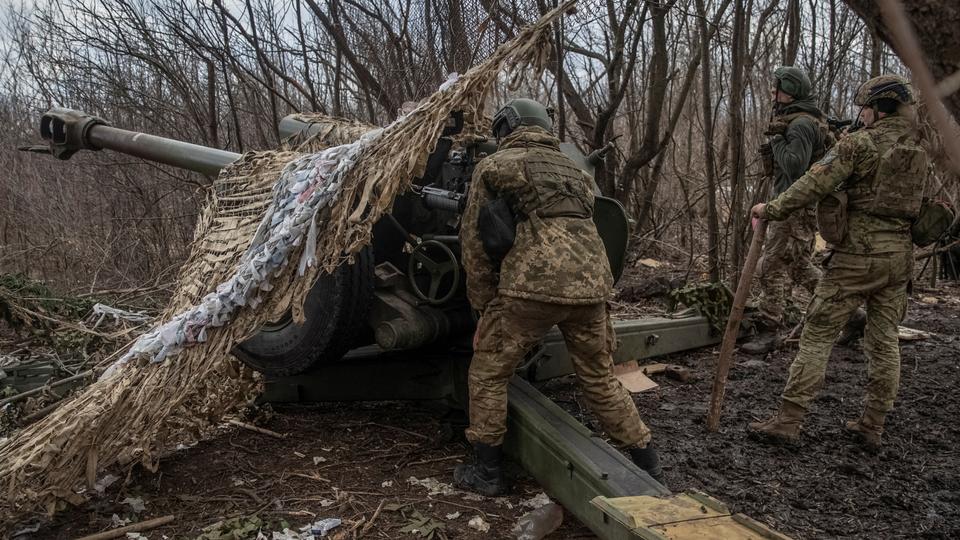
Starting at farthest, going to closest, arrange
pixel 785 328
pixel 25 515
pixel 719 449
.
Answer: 1. pixel 785 328
2. pixel 719 449
3. pixel 25 515

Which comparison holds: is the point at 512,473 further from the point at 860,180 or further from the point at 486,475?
the point at 860,180

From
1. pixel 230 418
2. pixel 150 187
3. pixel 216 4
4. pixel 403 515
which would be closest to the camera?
pixel 403 515

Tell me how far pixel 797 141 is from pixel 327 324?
3.23 meters

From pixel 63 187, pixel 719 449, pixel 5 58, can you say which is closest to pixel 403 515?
pixel 719 449

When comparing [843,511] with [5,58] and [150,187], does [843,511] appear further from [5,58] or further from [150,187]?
[5,58]

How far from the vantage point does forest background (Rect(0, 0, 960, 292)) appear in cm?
703

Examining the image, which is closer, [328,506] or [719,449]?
[328,506]

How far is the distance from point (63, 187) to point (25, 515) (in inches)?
295

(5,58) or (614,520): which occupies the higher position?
(5,58)

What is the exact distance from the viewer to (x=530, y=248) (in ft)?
11.4

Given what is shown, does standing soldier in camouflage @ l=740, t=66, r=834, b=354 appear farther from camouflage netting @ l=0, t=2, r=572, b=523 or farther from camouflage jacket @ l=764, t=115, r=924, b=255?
camouflage netting @ l=0, t=2, r=572, b=523

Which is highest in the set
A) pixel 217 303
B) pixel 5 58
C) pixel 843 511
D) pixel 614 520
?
pixel 5 58

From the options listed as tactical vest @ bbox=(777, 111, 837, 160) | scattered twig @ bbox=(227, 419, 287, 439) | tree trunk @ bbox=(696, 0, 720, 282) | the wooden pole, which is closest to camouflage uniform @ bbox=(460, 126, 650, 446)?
the wooden pole

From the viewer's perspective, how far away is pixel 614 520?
9.20 feet
